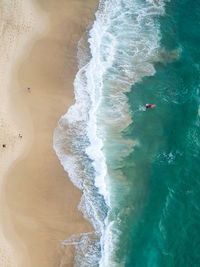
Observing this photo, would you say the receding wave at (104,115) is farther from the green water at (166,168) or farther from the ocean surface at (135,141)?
the green water at (166,168)

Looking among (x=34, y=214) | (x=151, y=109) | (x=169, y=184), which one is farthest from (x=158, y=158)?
(x=34, y=214)

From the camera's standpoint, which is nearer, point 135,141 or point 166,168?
point 166,168

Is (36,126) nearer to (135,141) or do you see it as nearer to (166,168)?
(135,141)

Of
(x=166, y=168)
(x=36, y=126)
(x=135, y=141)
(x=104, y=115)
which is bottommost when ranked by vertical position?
(x=166, y=168)

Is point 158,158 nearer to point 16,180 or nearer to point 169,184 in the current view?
point 169,184

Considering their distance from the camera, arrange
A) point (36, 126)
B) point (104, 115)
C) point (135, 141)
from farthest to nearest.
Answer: point (104, 115) → point (135, 141) → point (36, 126)

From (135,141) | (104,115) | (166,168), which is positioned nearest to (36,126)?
(104,115)

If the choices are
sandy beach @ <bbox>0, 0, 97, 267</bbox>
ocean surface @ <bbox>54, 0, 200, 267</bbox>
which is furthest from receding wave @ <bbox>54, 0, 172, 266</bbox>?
sandy beach @ <bbox>0, 0, 97, 267</bbox>
